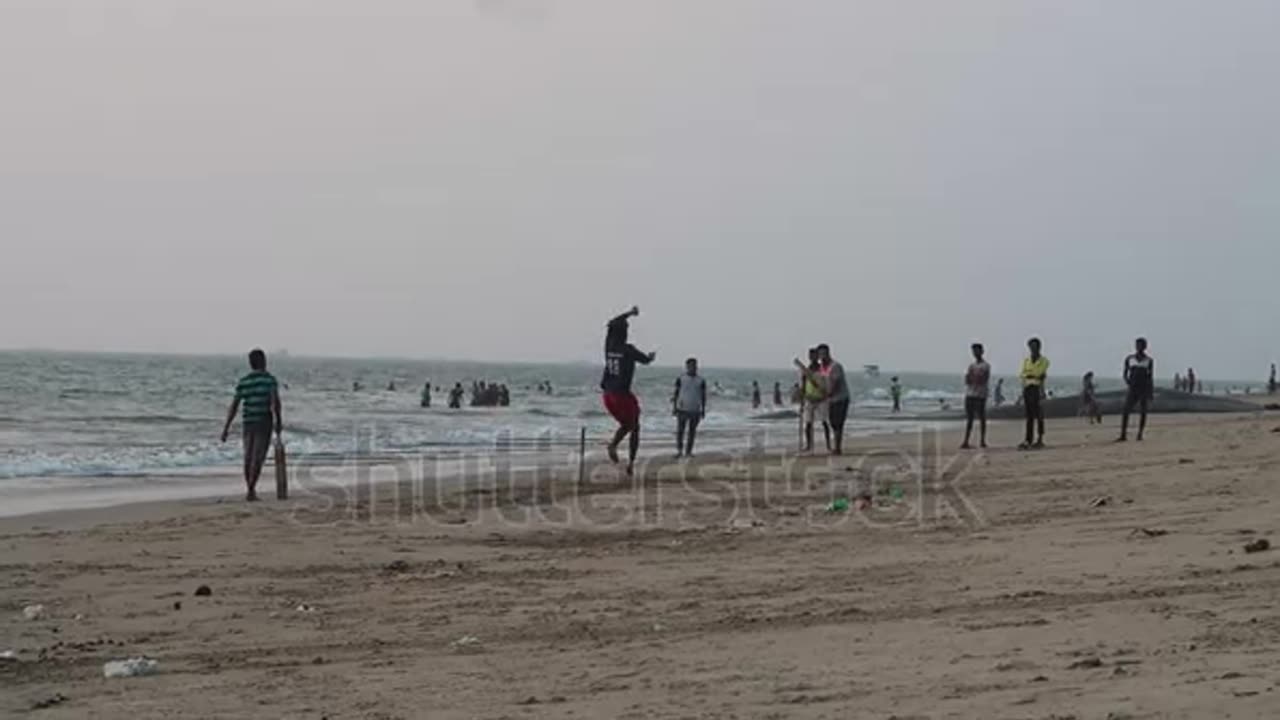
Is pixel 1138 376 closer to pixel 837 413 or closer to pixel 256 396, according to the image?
pixel 837 413

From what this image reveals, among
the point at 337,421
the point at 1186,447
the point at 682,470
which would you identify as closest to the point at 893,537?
the point at 682,470

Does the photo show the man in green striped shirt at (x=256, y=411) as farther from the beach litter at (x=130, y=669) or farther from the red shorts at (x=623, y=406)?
the beach litter at (x=130, y=669)

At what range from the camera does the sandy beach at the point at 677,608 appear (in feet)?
16.5

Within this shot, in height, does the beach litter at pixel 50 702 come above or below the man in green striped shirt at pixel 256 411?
below

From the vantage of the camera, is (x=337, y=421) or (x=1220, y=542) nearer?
(x=1220, y=542)

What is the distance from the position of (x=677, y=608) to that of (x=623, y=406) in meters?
8.53

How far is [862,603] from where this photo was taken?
6875 mm

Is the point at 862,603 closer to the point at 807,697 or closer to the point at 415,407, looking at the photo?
the point at 807,697

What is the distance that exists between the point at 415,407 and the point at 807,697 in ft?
169

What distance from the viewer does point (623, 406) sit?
614 inches

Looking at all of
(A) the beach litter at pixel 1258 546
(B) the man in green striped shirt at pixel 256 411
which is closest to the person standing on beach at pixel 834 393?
(B) the man in green striped shirt at pixel 256 411

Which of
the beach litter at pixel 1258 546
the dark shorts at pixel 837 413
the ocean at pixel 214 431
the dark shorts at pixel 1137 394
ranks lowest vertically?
the ocean at pixel 214 431

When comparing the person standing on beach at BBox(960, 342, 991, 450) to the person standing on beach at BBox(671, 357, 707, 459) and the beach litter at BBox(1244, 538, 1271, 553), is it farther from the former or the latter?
the beach litter at BBox(1244, 538, 1271, 553)

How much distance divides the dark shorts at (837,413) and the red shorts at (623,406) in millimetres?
5270
